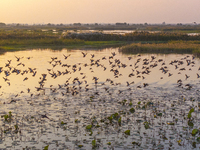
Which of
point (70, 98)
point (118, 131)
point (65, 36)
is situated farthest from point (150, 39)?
point (118, 131)

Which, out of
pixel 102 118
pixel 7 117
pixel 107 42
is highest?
pixel 107 42

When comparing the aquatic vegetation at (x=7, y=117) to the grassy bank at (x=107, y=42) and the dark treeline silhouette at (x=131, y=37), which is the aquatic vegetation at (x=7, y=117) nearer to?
the grassy bank at (x=107, y=42)

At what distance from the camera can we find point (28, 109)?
→ 1546 cm

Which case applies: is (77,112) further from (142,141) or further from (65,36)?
(65,36)

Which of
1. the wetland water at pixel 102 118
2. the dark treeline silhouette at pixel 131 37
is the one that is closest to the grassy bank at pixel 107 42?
the dark treeline silhouette at pixel 131 37

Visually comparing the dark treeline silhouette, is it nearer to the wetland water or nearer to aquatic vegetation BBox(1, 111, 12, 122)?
the wetland water

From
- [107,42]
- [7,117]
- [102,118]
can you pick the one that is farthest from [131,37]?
[7,117]

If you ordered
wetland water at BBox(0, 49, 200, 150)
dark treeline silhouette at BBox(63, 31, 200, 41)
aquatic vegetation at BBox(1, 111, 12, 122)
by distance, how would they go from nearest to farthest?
1. wetland water at BBox(0, 49, 200, 150)
2. aquatic vegetation at BBox(1, 111, 12, 122)
3. dark treeline silhouette at BBox(63, 31, 200, 41)

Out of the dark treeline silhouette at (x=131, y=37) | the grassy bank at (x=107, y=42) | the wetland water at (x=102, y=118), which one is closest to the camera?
the wetland water at (x=102, y=118)

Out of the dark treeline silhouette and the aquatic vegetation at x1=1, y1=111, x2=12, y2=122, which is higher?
the dark treeline silhouette

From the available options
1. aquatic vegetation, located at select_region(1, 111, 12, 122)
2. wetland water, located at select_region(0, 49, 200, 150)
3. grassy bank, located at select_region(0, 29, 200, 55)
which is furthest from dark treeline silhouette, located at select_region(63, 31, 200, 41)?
aquatic vegetation, located at select_region(1, 111, 12, 122)

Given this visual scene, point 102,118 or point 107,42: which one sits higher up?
point 107,42

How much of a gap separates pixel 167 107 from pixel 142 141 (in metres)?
4.79

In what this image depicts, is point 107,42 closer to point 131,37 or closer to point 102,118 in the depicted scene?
point 131,37
